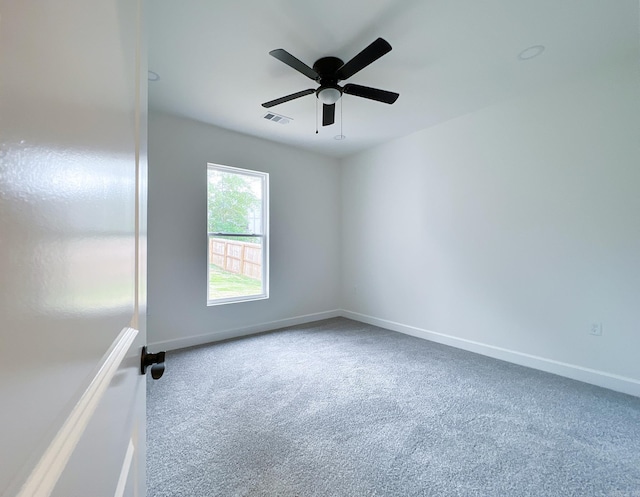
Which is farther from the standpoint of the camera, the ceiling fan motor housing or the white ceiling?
the ceiling fan motor housing

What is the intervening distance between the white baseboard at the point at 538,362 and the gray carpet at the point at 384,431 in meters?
0.10

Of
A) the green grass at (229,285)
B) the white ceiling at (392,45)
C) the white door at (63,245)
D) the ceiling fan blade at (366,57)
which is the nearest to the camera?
the white door at (63,245)

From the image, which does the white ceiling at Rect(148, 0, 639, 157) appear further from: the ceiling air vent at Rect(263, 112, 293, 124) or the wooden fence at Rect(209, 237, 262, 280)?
the wooden fence at Rect(209, 237, 262, 280)

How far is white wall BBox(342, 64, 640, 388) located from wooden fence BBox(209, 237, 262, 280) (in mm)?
1943

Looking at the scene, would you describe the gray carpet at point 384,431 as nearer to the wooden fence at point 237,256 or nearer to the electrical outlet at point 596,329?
the electrical outlet at point 596,329

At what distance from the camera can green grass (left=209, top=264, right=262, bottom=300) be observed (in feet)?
12.1

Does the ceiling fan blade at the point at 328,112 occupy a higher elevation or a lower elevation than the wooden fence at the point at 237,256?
higher

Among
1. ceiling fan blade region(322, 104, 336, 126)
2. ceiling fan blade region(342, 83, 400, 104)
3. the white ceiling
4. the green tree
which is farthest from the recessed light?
the green tree

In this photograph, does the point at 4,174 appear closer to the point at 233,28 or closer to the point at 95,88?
the point at 95,88

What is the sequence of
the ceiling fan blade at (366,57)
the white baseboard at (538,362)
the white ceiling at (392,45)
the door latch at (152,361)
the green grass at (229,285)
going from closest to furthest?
the door latch at (152,361), the ceiling fan blade at (366,57), the white ceiling at (392,45), the white baseboard at (538,362), the green grass at (229,285)

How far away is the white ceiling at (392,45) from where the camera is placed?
1.85 meters

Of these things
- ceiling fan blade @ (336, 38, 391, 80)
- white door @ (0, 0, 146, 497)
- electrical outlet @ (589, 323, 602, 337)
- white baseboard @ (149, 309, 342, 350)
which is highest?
ceiling fan blade @ (336, 38, 391, 80)

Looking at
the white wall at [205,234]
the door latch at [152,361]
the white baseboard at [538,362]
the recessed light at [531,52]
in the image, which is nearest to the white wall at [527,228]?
the white baseboard at [538,362]

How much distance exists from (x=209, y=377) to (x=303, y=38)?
9.79ft
